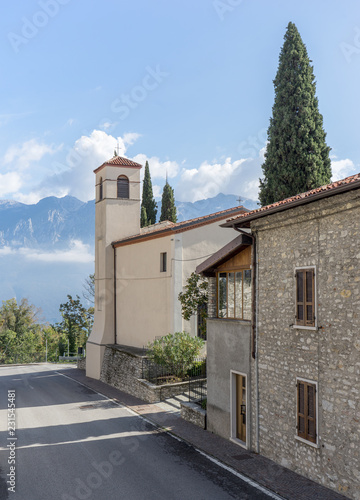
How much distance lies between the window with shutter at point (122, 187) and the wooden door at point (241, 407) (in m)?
18.3

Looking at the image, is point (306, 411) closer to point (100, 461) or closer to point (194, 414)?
point (100, 461)

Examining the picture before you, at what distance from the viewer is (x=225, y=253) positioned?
583 inches

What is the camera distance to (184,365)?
2202cm

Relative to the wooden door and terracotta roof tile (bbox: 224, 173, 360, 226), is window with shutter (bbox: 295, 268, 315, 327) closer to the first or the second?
terracotta roof tile (bbox: 224, 173, 360, 226)

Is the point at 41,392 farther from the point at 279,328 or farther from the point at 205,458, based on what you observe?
the point at 279,328

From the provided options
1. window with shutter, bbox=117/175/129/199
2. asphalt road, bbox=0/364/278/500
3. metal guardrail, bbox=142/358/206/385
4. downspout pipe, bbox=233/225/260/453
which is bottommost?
asphalt road, bbox=0/364/278/500

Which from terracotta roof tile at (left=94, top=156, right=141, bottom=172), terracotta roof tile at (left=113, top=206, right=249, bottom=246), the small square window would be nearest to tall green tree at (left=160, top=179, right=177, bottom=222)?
terracotta roof tile at (left=94, top=156, right=141, bottom=172)

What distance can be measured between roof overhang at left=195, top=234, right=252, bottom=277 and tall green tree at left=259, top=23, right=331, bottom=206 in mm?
7794

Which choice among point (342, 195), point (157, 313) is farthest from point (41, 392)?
point (342, 195)

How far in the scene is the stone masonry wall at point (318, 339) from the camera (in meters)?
9.99

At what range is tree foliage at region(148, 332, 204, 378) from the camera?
21781mm

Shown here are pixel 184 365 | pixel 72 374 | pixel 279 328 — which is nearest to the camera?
pixel 279 328

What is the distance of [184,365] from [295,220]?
39.6 ft

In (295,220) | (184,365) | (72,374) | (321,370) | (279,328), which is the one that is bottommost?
(72,374)
